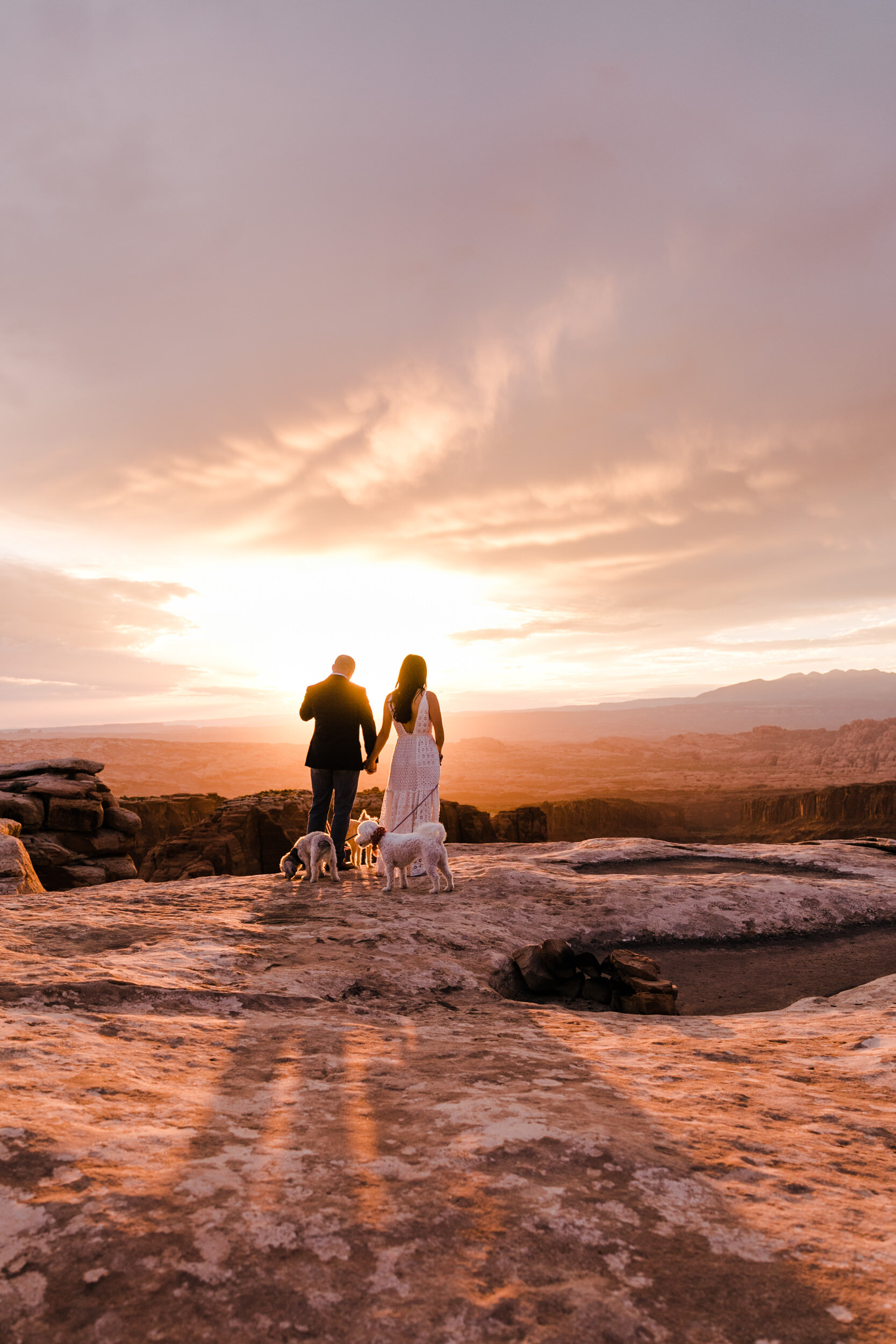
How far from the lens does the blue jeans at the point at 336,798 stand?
7.77 m

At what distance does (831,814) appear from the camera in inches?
1575

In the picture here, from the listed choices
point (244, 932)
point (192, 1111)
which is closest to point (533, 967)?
point (244, 932)

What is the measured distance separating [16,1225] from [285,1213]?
22.1 inches

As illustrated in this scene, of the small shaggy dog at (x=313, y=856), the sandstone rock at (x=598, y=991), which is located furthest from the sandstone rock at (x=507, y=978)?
the small shaggy dog at (x=313, y=856)

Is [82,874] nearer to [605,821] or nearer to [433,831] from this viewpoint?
[433,831]

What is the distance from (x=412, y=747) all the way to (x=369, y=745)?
50 centimetres

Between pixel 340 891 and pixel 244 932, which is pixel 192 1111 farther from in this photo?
pixel 340 891

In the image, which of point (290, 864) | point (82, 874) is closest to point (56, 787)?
point (82, 874)

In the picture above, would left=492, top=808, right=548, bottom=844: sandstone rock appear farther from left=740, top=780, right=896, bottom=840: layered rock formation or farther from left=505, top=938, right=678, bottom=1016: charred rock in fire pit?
left=740, top=780, right=896, bottom=840: layered rock formation

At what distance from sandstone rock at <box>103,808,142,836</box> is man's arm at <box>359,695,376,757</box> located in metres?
7.85

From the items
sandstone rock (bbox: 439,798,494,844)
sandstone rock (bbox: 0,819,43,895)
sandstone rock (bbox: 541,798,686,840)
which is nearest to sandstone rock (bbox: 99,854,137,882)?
sandstone rock (bbox: 0,819,43,895)

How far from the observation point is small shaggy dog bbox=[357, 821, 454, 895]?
6676mm

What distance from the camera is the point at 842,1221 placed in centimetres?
164

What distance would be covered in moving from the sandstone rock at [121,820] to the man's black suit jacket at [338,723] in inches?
296
